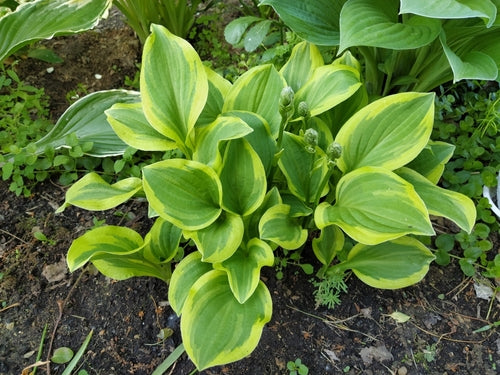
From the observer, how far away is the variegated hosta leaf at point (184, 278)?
1093mm

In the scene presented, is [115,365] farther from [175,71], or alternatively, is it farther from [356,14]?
[356,14]

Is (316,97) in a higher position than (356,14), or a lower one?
lower

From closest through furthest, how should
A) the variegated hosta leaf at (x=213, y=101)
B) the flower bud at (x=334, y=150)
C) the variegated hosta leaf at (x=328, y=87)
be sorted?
the flower bud at (x=334, y=150), the variegated hosta leaf at (x=328, y=87), the variegated hosta leaf at (x=213, y=101)

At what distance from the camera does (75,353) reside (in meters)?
1.17

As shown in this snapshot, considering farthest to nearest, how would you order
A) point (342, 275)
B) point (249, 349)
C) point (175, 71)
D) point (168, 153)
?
point (168, 153), point (342, 275), point (175, 71), point (249, 349)

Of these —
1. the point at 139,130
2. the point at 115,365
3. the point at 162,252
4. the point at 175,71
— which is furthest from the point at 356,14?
the point at 115,365

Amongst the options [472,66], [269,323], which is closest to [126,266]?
[269,323]

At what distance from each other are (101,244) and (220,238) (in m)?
0.31

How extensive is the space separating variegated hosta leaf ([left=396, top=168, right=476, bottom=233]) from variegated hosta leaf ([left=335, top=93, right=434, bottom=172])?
0.12 m

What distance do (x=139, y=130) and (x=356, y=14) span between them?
63 centimetres

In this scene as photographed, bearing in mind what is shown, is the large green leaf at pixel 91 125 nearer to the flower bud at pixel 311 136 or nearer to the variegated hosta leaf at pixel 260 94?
the variegated hosta leaf at pixel 260 94

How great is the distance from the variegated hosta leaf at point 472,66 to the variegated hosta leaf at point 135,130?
→ 2.33ft

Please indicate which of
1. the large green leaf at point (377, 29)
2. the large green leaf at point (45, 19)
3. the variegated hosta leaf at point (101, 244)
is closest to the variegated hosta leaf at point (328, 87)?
the large green leaf at point (377, 29)

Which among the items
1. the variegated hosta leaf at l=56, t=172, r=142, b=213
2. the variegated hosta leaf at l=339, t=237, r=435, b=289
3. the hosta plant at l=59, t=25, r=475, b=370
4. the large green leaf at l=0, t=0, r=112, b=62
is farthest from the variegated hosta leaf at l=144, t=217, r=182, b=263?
the large green leaf at l=0, t=0, r=112, b=62
